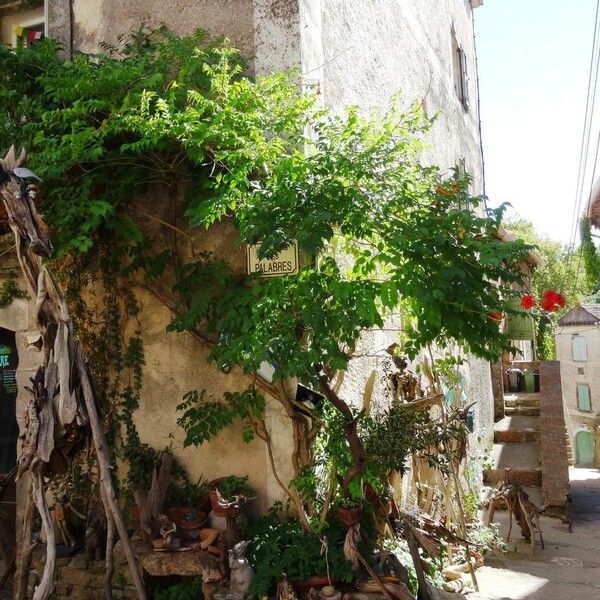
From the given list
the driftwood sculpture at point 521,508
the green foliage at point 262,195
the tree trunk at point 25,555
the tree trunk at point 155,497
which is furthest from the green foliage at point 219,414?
the driftwood sculpture at point 521,508

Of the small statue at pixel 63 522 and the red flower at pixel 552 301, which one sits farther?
the red flower at pixel 552 301

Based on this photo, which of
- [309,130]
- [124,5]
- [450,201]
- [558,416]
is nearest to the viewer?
[450,201]

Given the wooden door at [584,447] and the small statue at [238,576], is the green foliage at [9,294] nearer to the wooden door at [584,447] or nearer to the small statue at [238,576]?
the small statue at [238,576]

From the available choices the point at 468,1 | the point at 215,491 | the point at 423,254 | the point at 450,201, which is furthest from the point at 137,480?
the point at 468,1

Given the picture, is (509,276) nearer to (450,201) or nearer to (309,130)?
(450,201)

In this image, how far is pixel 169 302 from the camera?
5457 millimetres

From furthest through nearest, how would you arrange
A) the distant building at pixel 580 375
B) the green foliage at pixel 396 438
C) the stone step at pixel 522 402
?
the distant building at pixel 580 375 → the stone step at pixel 522 402 → the green foliage at pixel 396 438

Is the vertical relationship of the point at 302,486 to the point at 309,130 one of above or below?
below

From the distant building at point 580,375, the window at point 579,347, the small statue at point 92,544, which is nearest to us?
the small statue at point 92,544

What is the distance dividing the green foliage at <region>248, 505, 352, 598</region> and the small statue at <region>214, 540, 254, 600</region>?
53 mm

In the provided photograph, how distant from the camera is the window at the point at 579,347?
98.2ft

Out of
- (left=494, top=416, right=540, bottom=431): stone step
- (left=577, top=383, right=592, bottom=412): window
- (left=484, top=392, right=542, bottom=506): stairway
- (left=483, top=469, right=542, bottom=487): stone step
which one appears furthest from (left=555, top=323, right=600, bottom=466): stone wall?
(left=483, top=469, right=542, bottom=487): stone step

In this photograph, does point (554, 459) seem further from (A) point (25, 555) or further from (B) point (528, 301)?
(A) point (25, 555)

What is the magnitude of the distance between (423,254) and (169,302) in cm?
228
